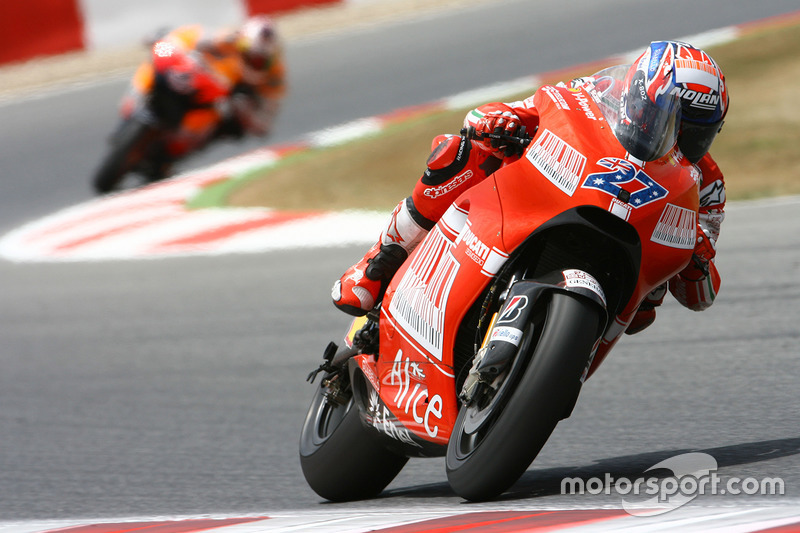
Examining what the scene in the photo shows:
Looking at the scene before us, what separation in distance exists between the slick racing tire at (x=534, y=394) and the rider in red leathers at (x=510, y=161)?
55 cm

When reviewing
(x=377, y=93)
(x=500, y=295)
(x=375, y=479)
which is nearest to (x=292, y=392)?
(x=375, y=479)

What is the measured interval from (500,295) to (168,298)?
13.6 feet

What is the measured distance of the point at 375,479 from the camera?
3.61 metres

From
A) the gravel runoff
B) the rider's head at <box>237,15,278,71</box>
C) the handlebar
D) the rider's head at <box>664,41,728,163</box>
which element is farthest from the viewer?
the gravel runoff

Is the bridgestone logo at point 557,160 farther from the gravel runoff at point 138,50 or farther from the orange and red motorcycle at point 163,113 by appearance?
the gravel runoff at point 138,50

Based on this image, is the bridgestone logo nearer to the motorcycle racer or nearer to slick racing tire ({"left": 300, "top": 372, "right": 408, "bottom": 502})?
slick racing tire ({"left": 300, "top": 372, "right": 408, "bottom": 502})

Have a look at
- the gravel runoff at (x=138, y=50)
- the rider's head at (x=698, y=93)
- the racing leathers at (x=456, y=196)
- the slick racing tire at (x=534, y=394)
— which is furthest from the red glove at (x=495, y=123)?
the gravel runoff at (x=138, y=50)

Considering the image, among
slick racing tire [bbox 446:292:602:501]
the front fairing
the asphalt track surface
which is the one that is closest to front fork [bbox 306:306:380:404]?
the front fairing

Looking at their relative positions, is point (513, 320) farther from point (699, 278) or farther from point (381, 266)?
point (381, 266)

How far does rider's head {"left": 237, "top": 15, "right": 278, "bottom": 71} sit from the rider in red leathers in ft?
21.1

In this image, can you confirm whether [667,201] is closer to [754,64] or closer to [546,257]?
[546,257]

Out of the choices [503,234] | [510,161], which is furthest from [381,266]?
[503,234]

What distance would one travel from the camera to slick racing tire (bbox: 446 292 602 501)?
8.90ft

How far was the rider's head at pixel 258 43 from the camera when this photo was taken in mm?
9703
